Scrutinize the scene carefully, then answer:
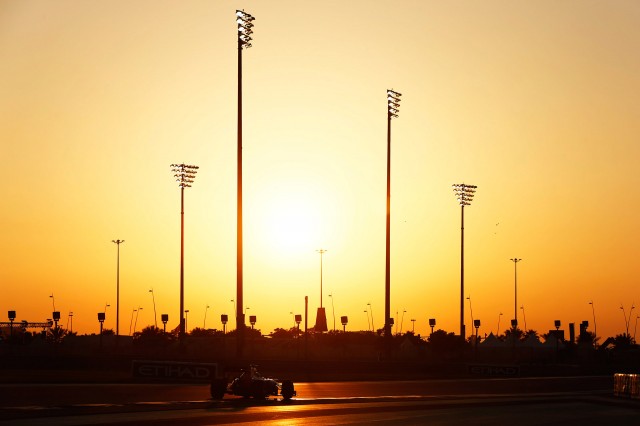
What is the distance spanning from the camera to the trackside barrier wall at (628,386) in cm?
6238

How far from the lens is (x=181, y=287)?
99438 millimetres

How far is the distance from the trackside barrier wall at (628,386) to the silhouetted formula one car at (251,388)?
25.0 metres

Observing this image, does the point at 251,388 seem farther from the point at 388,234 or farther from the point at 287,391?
the point at 388,234

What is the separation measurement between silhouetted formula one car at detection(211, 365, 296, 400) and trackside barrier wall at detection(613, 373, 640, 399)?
25.0 metres

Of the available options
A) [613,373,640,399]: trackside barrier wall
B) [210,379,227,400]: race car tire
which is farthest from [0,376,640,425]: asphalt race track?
[613,373,640,399]: trackside barrier wall

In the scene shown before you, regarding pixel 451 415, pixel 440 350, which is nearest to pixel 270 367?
pixel 451 415

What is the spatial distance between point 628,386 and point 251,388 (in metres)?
27.7

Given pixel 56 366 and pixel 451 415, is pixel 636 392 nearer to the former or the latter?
pixel 451 415

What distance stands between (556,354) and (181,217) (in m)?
62.0

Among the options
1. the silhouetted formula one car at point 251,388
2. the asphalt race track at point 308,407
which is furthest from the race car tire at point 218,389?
the asphalt race track at point 308,407

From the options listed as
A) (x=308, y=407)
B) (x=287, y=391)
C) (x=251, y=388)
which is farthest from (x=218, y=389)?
(x=308, y=407)

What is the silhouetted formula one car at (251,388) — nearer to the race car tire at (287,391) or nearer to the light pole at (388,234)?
the race car tire at (287,391)

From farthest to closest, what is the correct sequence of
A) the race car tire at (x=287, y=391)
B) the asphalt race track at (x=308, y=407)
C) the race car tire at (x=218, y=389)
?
the race car tire at (x=287, y=391)
the race car tire at (x=218, y=389)
the asphalt race track at (x=308, y=407)

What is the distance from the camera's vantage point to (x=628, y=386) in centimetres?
6369
